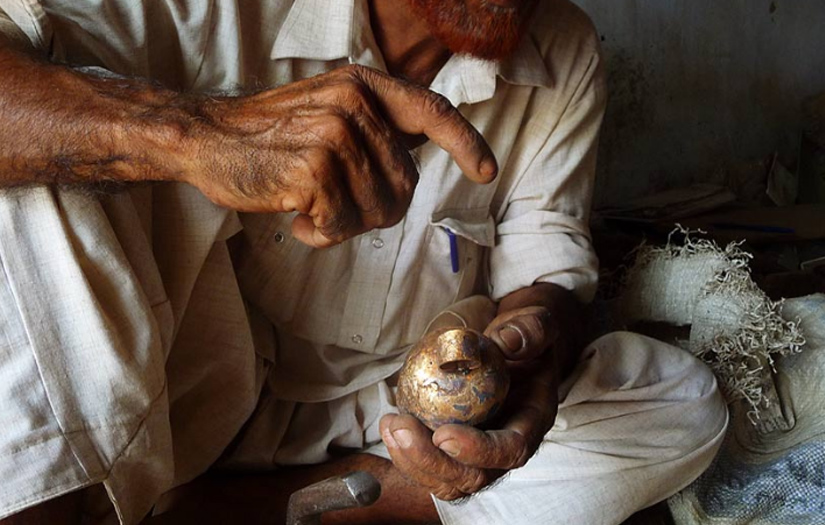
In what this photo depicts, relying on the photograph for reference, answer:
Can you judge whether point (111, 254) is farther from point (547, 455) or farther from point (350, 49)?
point (547, 455)

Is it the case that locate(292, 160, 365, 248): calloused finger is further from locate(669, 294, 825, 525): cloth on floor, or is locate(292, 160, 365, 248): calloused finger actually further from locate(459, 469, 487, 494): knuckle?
locate(669, 294, 825, 525): cloth on floor

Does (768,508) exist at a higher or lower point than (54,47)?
lower

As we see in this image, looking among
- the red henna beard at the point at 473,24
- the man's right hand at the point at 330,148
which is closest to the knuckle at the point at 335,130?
the man's right hand at the point at 330,148

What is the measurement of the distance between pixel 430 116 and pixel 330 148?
12cm

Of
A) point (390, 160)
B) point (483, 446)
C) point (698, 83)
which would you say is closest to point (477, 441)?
point (483, 446)

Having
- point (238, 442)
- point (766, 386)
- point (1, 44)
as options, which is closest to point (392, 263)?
point (238, 442)

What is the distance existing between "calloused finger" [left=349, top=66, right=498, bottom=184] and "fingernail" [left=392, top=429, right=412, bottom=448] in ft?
1.08

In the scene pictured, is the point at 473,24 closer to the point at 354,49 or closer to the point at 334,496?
the point at 354,49

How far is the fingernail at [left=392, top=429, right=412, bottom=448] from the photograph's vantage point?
1040 mm

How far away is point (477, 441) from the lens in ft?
3.47

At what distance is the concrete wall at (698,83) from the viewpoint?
328cm

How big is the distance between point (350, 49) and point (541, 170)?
0.48m

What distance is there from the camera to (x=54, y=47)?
3.53 feet

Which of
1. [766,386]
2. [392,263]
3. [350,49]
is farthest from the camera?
[766,386]
